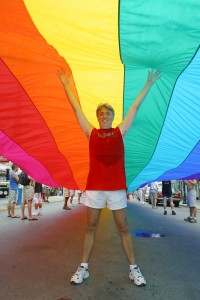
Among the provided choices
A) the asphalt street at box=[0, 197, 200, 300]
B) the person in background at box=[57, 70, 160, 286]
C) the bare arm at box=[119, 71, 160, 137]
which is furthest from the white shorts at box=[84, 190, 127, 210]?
the asphalt street at box=[0, 197, 200, 300]

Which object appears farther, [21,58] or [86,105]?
[86,105]

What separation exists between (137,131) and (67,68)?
6.02 ft

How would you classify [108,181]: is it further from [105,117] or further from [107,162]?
[105,117]

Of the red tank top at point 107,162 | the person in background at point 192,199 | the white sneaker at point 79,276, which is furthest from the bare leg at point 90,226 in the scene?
the person in background at point 192,199

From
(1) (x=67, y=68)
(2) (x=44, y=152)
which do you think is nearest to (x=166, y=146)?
(2) (x=44, y=152)

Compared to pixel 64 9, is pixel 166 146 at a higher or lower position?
lower

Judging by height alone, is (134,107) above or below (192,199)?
above

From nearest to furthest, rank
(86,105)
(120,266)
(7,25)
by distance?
(7,25)
(120,266)
(86,105)

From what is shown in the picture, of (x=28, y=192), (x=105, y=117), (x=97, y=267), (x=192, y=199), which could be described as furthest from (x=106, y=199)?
(x=192, y=199)

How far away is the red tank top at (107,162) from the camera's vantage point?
3031 mm

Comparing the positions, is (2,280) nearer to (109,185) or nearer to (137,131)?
(109,185)

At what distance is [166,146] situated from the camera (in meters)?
5.54

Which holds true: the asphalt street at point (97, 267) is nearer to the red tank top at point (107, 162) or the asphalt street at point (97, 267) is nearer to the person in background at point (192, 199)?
the red tank top at point (107, 162)

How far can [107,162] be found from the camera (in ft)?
10.1
